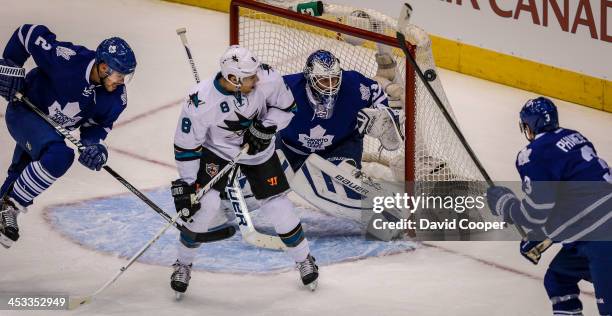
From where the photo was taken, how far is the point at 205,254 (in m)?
6.03

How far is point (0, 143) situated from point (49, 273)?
68.3 inches

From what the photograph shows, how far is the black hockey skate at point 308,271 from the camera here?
5566 mm

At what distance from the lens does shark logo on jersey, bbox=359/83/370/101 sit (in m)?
6.12

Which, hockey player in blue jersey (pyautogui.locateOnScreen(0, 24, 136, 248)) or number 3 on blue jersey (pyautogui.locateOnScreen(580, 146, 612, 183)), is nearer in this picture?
number 3 on blue jersey (pyautogui.locateOnScreen(580, 146, 612, 183))

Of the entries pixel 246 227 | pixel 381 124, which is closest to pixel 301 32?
pixel 381 124

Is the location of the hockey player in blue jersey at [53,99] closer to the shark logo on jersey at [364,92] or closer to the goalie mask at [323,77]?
the goalie mask at [323,77]

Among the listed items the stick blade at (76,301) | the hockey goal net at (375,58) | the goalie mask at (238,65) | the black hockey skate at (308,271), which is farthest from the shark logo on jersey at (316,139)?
→ the stick blade at (76,301)

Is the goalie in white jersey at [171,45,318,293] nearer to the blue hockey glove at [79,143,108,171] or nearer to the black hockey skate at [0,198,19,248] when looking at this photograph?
the blue hockey glove at [79,143,108,171]

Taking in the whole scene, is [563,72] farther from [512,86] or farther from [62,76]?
[62,76]

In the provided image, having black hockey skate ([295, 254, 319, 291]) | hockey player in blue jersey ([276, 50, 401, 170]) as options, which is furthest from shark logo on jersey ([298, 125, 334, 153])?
black hockey skate ([295, 254, 319, 291])

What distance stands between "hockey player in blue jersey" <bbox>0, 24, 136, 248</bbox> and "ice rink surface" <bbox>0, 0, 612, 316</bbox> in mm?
448

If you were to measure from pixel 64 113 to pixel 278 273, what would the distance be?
123 cm

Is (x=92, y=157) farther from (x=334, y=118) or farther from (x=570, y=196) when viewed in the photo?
(x=570, y=196)

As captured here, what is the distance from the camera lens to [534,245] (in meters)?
5.00
